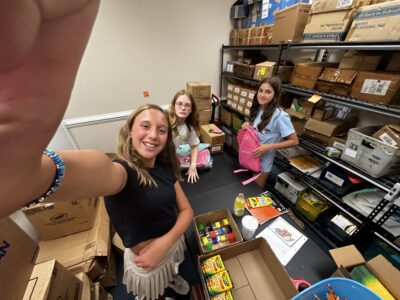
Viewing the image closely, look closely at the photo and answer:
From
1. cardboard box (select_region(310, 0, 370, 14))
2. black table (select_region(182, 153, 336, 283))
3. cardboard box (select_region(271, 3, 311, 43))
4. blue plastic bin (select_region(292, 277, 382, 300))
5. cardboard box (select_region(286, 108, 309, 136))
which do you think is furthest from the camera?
cardboard box (select_region(286, 108, 309, 136))

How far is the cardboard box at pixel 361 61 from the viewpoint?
111 cm

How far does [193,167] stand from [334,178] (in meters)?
1.27

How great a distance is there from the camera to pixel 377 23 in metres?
0.96

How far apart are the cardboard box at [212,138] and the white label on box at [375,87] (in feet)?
4.92

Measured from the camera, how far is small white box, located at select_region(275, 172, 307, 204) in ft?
5.22

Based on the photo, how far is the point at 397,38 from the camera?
2.93ft

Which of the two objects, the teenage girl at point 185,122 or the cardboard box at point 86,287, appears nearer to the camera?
the cardboard box at point 86,287

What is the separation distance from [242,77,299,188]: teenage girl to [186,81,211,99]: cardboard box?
2.86 feet

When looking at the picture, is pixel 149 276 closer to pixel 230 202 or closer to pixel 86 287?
pixel 86 287

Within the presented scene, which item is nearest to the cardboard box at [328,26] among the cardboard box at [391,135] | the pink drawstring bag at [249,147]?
the cardboard box at [391,135]

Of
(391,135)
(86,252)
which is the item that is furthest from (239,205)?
(86,252)

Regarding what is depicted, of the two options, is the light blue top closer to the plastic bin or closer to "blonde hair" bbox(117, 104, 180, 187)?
the plastic bin

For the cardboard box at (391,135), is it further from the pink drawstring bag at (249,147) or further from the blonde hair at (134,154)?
the blonde hair at (134,154)

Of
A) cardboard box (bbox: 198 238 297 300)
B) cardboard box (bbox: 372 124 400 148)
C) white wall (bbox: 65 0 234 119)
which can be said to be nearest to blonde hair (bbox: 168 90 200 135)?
white wall (bbox: 65 0 234 119)
